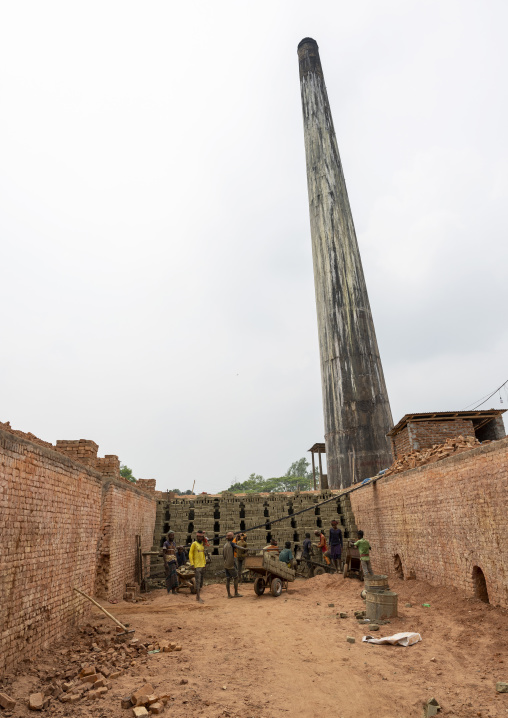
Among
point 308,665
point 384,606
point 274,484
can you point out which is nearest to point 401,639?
point 384,606

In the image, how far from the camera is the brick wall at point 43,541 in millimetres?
5066

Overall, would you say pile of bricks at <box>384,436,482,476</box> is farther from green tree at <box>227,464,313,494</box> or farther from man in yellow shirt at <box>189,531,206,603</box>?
green tree at <box>227,464,313,494</box>

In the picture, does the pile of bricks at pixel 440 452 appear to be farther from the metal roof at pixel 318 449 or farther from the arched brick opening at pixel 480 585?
the metal roof at pixel 318 449

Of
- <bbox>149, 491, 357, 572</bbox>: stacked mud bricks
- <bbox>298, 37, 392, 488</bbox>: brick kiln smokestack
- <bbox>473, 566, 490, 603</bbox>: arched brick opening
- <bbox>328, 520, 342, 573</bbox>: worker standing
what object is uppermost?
<bbox>298, 37, 392, 488</bbox>: brick kiln smokestack

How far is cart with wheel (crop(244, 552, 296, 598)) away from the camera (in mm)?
11336

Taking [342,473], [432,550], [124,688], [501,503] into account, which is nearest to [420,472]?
[432,550]

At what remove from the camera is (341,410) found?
21391 millimetres

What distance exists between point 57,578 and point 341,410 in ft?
54.0

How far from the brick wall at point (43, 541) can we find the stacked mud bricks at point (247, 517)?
22.0 ft

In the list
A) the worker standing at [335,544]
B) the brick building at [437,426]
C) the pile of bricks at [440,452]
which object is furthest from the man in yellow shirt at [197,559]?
the brick building at [437,426]

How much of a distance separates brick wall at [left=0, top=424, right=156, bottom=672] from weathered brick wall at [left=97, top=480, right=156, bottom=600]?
0.05 metres

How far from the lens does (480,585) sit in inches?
310

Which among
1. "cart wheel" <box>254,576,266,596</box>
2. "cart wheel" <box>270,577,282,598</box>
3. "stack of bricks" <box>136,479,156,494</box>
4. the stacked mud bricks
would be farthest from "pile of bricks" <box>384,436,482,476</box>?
"stack of bricks" <box>136,479,156,494</box>

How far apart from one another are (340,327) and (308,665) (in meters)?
17.9
